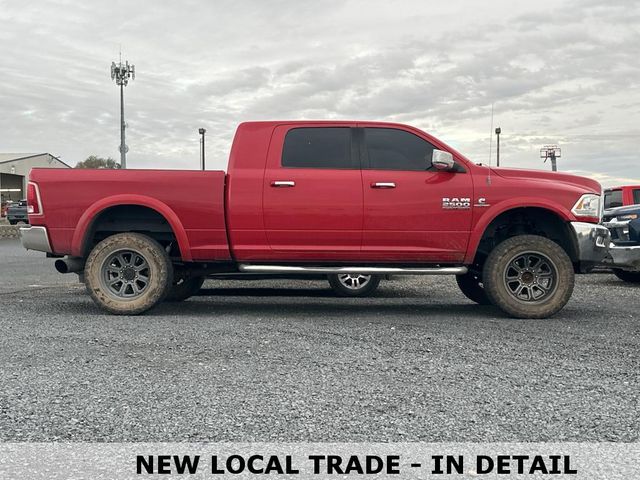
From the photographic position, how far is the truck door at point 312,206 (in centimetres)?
684

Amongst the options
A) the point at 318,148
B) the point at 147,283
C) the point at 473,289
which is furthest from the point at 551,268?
the point at 147,283

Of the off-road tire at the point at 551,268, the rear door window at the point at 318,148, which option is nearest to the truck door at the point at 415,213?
the rear door window at the point at 318,148

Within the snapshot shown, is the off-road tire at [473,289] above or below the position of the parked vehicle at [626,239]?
below

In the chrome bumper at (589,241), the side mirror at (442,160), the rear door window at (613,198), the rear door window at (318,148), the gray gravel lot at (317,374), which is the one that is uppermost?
the rear door window at (318,148)

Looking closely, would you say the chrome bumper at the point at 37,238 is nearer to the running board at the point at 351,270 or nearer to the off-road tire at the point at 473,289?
the running board at the point at 351,270

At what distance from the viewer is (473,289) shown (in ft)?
26.9

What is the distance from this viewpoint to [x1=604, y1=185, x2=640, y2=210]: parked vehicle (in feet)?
40.1

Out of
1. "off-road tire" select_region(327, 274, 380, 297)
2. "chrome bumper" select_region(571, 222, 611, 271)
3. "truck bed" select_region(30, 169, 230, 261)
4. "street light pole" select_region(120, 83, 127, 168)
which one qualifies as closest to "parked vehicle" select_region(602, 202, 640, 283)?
"chrome bumper" select_region(571, 222, 611, 271)

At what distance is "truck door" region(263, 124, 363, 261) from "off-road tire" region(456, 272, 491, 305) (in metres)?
1.96

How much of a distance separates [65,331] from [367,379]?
3127 mm

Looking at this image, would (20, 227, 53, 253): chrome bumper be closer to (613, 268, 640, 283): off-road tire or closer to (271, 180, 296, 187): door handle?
(271, 180, 296, 187): door handle

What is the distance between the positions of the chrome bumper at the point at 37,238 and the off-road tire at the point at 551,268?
475 centimetres

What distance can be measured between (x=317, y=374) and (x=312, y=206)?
276 centimetres

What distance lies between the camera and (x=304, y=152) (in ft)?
23.2
